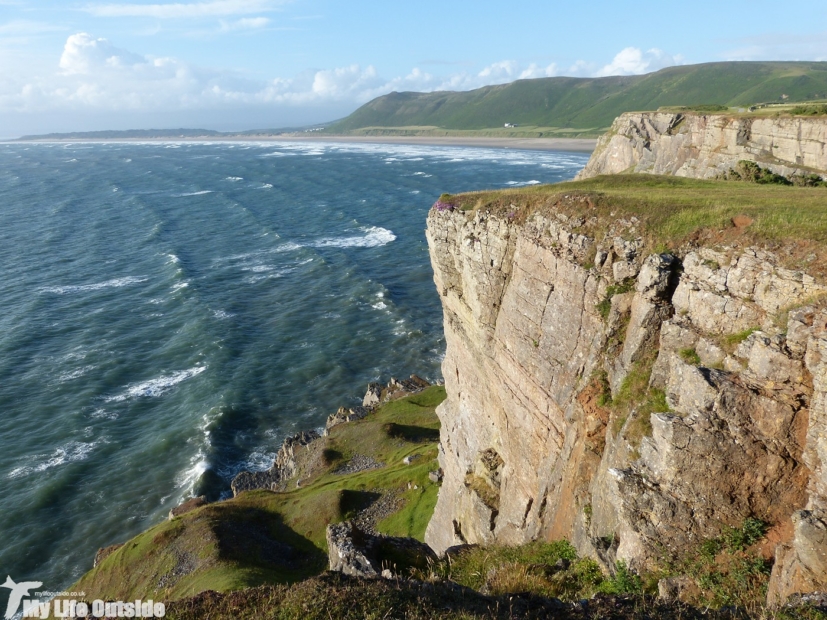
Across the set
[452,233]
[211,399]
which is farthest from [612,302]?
[211,399]

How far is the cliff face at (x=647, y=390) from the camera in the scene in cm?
1334

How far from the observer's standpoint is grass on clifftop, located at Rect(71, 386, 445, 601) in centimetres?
4084

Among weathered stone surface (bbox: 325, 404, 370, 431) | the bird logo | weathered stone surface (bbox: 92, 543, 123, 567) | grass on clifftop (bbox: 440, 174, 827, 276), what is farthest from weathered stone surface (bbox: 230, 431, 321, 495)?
grass on clifftop (bbox: 440, 174, 827, 276)

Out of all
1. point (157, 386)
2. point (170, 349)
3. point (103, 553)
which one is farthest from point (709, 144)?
point (170, 349)

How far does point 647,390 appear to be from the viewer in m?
16.6

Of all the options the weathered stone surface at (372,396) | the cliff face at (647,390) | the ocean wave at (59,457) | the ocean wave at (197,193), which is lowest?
the ocean wave at (59,457)

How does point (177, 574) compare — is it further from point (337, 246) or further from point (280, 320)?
point (337, 246)

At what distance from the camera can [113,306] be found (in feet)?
292

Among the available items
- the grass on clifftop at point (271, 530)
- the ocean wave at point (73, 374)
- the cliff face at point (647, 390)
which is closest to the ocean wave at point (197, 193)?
the ocean wave at point (73, 374)

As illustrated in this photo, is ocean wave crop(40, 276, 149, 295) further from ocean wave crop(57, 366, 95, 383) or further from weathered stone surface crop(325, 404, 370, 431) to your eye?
weathered stone surface crop(325, 404, 370, 431)

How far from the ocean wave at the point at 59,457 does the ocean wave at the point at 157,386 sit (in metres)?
8.08

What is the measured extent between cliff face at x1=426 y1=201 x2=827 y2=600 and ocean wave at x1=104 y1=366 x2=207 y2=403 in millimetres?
55994

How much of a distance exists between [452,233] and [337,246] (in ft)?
299

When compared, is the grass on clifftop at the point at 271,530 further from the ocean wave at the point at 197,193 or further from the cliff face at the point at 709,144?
the ocean wave at the point at 197,193
